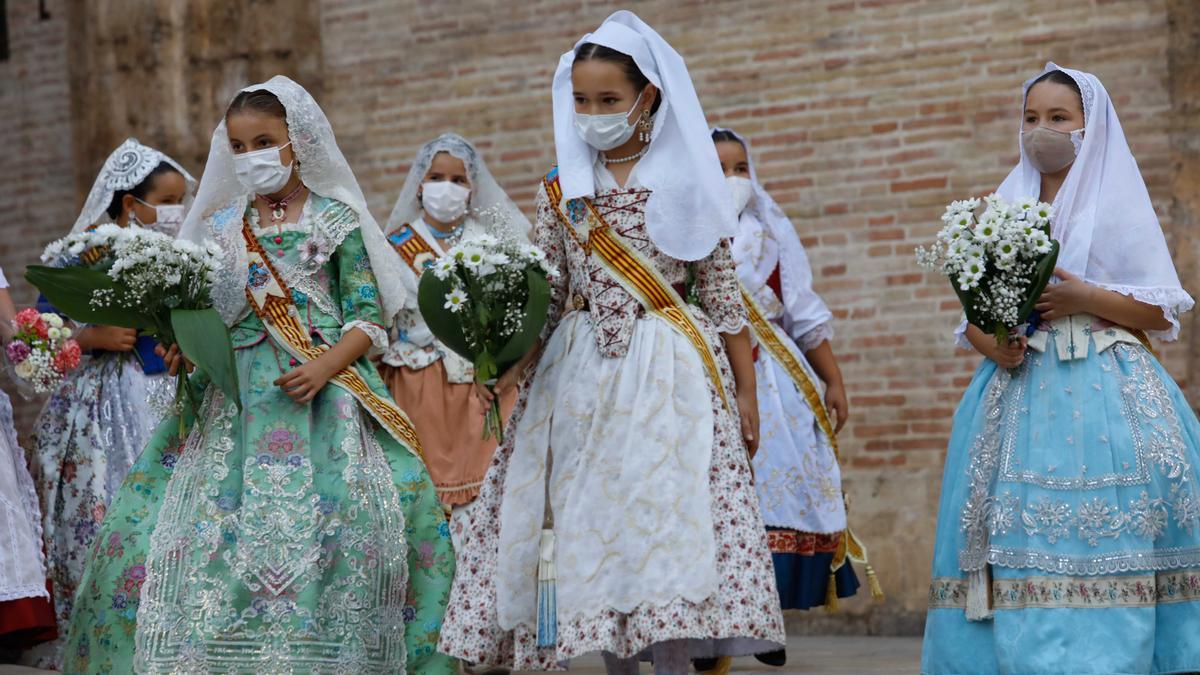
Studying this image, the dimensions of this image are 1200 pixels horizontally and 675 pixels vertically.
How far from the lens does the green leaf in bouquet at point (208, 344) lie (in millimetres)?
5814

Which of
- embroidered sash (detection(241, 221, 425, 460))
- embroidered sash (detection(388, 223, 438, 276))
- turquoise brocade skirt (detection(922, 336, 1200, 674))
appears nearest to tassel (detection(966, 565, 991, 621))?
turquoise brocade skirt (detection(922, 336, 1200, 674))

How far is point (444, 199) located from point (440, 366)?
2.52 ft

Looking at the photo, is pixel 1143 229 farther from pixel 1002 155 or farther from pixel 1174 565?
pixel 1002 155

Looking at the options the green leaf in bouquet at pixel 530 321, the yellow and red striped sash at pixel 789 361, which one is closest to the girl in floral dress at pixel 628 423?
the green leaf in bouquet at pixel 530 321

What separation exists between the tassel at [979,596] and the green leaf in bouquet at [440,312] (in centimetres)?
166

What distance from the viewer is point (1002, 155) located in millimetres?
9453

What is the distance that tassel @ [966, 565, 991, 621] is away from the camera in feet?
18.5

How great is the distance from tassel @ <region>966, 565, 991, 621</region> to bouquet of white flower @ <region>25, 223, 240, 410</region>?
2.35 meters

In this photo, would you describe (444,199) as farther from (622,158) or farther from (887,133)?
Result: (622,158)

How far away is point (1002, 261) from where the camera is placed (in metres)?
5.57

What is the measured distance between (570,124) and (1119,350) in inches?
71.7

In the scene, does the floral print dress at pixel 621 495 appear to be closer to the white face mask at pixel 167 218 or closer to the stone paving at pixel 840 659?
the stone paving at pixel 840 659

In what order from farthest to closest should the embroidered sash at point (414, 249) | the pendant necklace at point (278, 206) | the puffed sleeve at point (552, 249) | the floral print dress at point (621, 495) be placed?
the embroidered sash at point (414, 249) < the pendant necklace at point (278, 206) < the puffed sleeve at point (552, 249) < the floral print dress at point (621, 495)

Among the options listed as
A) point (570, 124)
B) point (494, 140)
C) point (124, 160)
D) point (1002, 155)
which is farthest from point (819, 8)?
point (570, 124)
